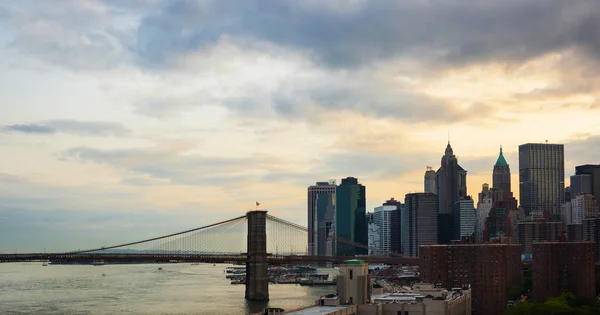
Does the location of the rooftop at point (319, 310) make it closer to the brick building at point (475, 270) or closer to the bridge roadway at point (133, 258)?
the brick building at point (475, 270)

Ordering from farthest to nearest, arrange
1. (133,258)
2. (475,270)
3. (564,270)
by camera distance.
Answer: (564,270)
(475,270)
(133,258)

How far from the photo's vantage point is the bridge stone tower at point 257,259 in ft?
289

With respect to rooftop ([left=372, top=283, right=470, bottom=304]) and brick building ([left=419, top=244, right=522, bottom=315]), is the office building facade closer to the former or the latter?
brick building ([left=419, top=244, right=522, bottom=315])

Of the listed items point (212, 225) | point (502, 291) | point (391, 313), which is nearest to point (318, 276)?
point (212, 225)

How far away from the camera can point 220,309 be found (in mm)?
75688

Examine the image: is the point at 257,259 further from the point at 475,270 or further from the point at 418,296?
the point at 418,296

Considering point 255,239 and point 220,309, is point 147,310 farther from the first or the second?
point 255,239

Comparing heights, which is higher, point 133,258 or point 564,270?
point 133,258

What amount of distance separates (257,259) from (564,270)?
36.1 m

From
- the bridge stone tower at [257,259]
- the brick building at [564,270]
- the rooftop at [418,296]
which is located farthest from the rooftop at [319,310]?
the brick building at [564,270]

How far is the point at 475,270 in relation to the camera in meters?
82.2

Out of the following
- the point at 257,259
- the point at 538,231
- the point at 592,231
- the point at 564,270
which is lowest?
the point at 564,270

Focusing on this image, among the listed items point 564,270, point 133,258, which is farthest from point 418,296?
point 564,270

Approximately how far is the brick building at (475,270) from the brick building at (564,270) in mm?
8885
